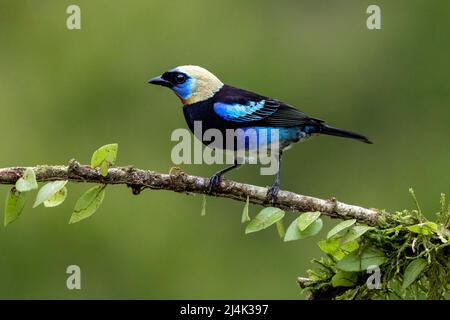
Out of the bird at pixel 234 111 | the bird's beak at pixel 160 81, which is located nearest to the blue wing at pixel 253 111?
the bird at pixel 234 111

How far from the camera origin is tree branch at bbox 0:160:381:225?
4926mm

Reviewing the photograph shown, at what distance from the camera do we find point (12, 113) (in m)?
14.8

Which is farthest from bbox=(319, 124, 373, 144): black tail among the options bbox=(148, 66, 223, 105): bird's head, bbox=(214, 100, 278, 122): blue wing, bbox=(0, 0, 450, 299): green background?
bbox=(0, 0, 450, 299): green background

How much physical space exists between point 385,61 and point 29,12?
616cm

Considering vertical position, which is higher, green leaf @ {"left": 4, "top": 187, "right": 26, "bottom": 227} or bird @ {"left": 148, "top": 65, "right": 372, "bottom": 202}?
bird @ {"left": 148, "top": 65, "right": 372, "bottom": 202}

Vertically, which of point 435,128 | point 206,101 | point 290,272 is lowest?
point 290,272

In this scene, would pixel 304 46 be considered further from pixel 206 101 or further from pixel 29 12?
pixel 206 101

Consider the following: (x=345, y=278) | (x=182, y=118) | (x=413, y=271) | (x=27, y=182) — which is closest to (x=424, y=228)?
(x=413, y=271)

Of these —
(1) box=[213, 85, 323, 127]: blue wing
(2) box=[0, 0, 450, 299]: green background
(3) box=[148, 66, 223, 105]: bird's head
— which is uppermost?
(3) box=[148, 66, 223, 105]: bird's head

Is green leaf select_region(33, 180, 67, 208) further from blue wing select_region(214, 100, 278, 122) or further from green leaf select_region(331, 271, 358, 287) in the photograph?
blue wing select_region(214, 100, 278, 122)

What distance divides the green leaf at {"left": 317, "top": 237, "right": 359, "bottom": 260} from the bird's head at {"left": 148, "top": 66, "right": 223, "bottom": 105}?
2286mm

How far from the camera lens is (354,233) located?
4.83 meters

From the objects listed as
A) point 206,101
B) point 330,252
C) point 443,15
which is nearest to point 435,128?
point 443,15
